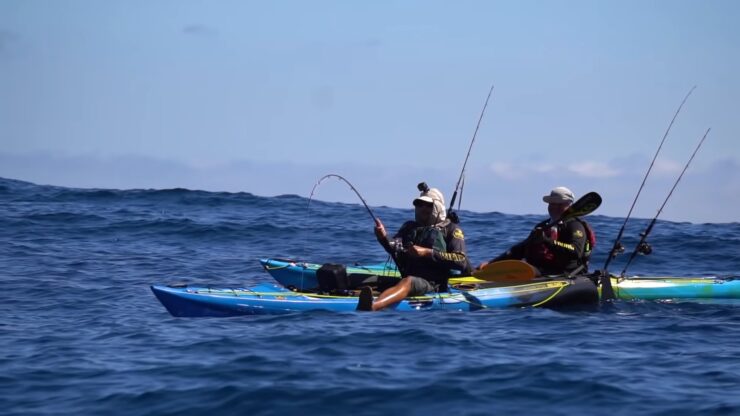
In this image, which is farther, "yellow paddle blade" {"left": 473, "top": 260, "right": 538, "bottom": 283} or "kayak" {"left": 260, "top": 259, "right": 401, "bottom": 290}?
"kayak" {"left": 260, "top": 259, "right": 401, "bottom": 290}

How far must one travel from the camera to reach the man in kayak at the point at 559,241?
12.4m

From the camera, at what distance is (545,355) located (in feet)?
28.3

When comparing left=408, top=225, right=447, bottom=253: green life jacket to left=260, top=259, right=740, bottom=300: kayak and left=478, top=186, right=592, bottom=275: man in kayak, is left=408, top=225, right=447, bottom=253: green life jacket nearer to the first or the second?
left=260, top=259, right=740, bottom=300: kayak

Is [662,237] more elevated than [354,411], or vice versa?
[662,237]

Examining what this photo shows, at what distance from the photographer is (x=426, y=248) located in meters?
11.5

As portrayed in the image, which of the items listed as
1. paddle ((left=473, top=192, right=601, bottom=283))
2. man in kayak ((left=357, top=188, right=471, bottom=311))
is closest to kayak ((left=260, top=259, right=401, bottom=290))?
paddle ((left=473, top=192, right=601, bottom=283))

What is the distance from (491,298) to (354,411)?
4831 millimetres

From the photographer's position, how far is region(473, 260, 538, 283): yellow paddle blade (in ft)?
40.4

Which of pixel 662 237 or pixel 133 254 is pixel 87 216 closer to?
pixel 133 254

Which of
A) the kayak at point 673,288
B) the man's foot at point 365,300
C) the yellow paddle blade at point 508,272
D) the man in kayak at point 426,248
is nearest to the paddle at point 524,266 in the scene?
the yellow paddle blade at point 508,272

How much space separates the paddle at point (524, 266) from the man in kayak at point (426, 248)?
0.73m

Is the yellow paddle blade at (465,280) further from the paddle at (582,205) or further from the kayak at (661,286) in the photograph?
the paddle at (582,205)

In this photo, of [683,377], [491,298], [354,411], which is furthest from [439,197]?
[354,411]

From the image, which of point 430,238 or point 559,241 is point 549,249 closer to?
point 559,241
